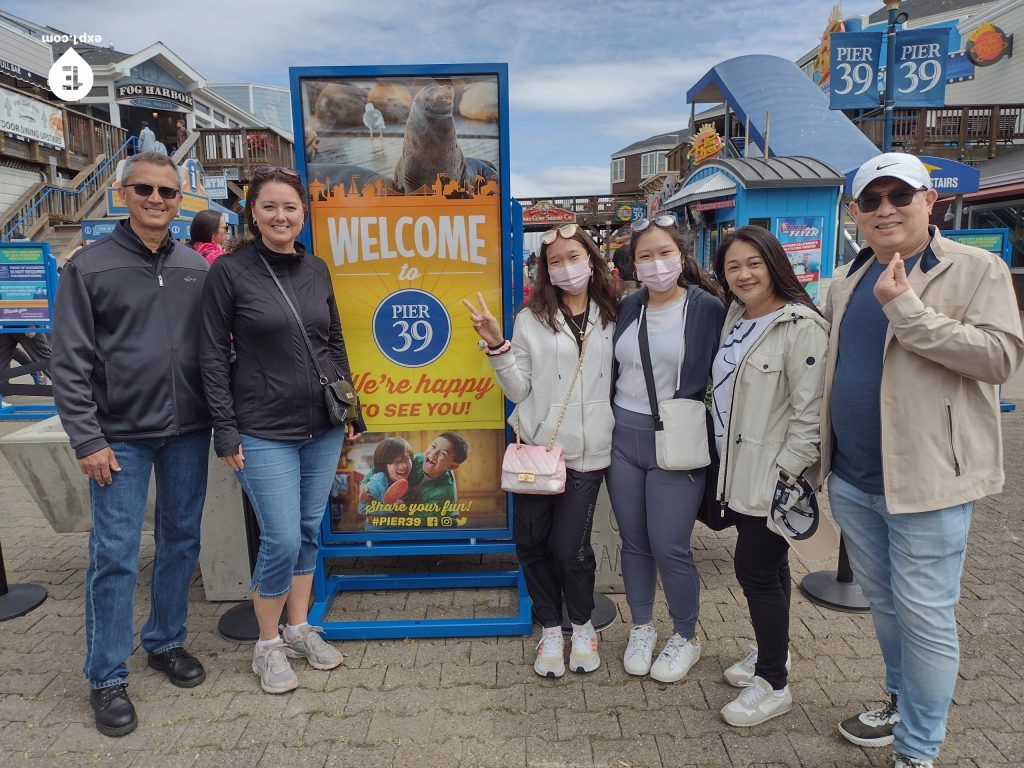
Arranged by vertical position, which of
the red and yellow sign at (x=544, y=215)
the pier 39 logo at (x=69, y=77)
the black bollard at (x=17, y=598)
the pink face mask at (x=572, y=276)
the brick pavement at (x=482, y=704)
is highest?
the pier 39 logo at (x=69, y=77)

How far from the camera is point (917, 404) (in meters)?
2.04

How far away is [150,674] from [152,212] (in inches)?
77.8

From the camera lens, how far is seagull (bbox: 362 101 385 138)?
123 inches

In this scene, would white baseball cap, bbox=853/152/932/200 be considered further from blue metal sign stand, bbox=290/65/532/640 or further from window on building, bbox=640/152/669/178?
window on building, bbox=640/152/669/178

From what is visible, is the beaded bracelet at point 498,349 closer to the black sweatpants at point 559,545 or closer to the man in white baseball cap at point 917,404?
the black sweatpants at point 559,545

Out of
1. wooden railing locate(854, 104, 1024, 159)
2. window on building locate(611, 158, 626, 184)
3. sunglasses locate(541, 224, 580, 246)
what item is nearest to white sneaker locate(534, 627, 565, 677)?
sunglasses locate(541, 224, 580, 246)

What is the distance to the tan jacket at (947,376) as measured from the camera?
1924 mm

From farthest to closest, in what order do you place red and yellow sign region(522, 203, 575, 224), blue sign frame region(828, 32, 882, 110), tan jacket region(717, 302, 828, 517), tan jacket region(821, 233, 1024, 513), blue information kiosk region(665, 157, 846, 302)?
red and yellow sign region(522, 203, 575, 224)
blue information kiosk region(665, 157, 846, 302)
blue sign frame region(828, 32, 882, 110)
tan jacket region(717, 302, 828, 517)
tan jacket region(821, 233, 1024, 513)

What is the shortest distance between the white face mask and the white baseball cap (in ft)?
2.38

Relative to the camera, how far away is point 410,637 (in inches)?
128

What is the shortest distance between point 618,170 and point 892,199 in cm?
5040

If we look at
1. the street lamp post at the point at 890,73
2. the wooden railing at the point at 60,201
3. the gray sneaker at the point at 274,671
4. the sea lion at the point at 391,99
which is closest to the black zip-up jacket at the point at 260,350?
the sea lion at the point at 391,99

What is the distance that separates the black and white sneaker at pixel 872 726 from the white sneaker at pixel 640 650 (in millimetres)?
765

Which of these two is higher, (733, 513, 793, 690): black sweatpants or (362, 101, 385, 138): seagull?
(362, 101, 385, 138): seagull
